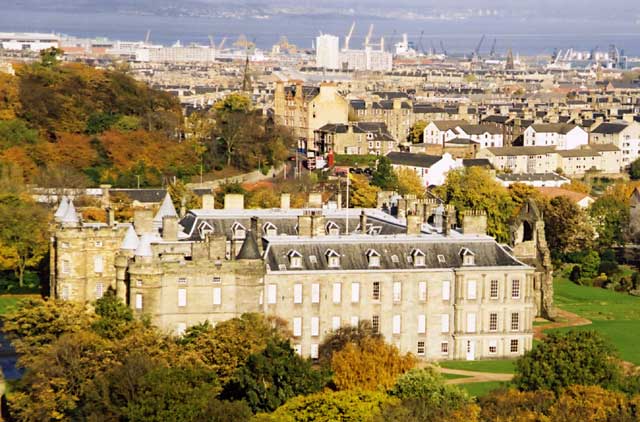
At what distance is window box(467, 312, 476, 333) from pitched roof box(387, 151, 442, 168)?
5215 cm

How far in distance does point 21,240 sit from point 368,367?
28183 mm

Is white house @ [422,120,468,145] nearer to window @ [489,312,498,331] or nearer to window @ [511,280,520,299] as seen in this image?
window @ [511,280,520,299]

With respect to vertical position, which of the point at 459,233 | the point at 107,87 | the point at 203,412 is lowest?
the point at 203,412

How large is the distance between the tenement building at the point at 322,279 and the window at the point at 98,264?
4 cm

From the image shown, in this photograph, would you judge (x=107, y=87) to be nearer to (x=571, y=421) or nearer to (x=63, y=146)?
(x=63, y=146)

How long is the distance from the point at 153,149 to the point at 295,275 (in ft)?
142

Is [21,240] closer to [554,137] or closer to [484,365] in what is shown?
[484,365]

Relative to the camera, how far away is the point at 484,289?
54.0m

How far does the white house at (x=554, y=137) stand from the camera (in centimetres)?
13112

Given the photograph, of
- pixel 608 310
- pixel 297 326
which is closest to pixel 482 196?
pixel 608 310

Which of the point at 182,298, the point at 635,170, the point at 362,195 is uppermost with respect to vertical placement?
the point at 635,170

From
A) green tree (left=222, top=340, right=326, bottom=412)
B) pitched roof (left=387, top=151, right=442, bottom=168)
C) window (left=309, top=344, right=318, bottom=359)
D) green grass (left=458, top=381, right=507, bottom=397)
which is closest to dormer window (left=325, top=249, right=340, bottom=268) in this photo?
window (left=309, top=344, right=318, bottom=359)

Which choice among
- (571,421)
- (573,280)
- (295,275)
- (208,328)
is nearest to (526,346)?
(295,275)

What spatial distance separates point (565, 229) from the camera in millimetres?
82062
